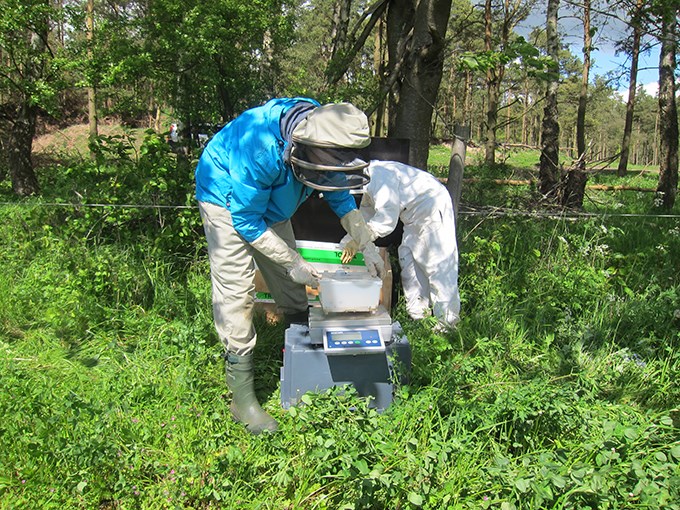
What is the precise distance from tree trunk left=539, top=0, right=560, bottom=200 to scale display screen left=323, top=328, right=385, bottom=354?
4180 millimetres

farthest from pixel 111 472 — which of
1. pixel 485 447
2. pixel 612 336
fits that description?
pixel 612 336

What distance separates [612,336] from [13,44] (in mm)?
8670

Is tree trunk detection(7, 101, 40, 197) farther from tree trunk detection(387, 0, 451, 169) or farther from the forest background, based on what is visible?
tree trunk detection(387, 0, 451, 169)

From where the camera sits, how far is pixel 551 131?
8.07m

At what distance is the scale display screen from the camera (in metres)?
2.95

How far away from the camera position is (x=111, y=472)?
2566mm

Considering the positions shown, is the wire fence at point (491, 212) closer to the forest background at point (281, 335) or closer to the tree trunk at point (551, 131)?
the forest background at point (281, 335)

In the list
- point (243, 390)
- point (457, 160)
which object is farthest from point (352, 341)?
point (457, 160)

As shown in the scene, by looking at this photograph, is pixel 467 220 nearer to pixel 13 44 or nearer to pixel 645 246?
pixel 645 246

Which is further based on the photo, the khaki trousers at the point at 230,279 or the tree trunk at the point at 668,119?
the tree trunk at the point at 668,119

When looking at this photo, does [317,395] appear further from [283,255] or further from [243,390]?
[283,255]

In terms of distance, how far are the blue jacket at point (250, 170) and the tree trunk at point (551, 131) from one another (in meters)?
4.38

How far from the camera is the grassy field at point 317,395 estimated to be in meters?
2.46

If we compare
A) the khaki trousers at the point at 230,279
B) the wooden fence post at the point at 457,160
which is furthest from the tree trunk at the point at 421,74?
the khaki trousers at the point at 230,279
